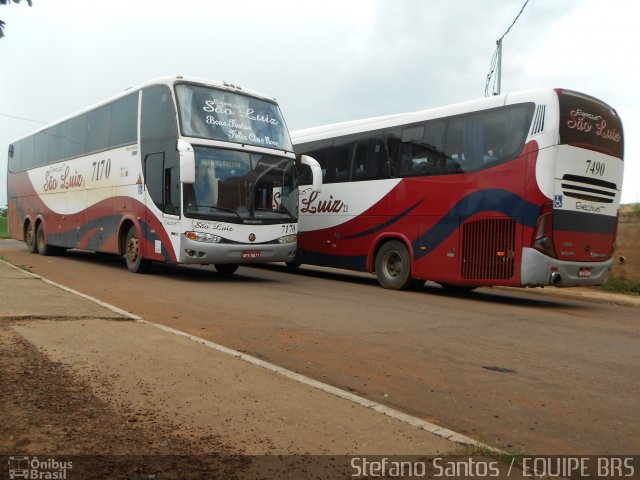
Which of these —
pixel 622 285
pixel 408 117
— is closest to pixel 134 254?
pixel 408 117

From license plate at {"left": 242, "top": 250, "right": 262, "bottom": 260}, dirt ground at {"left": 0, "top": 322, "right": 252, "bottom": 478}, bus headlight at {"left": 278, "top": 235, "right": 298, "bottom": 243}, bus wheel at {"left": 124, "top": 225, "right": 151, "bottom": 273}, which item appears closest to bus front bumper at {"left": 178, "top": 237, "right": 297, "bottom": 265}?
license plate at {"left": 242, "top": 250, "right": 262, "bottom": 260}

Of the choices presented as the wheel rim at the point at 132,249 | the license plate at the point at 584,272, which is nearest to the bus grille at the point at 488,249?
the license plate at the point at 584,272

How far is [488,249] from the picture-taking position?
1141cm

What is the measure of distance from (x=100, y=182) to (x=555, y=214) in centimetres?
1157

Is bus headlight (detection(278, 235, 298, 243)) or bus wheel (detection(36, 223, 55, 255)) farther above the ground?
bus headlight (detection(278, 235, 298, 243))

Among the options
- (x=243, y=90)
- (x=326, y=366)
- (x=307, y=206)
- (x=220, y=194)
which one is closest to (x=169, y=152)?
(x=220, y=194)

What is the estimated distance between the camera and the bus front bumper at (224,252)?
12.2 m

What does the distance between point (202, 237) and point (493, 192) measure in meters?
5.94

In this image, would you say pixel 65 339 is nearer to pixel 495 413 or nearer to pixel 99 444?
pixel 99 444

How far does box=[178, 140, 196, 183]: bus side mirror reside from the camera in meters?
11.6

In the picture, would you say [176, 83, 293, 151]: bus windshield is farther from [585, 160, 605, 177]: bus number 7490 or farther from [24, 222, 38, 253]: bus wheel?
[24, 222, 38, 253]: bus wheel

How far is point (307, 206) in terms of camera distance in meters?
16.2

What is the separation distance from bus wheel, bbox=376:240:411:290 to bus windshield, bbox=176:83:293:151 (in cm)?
334

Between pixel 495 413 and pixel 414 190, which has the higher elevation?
pixel 414 190
